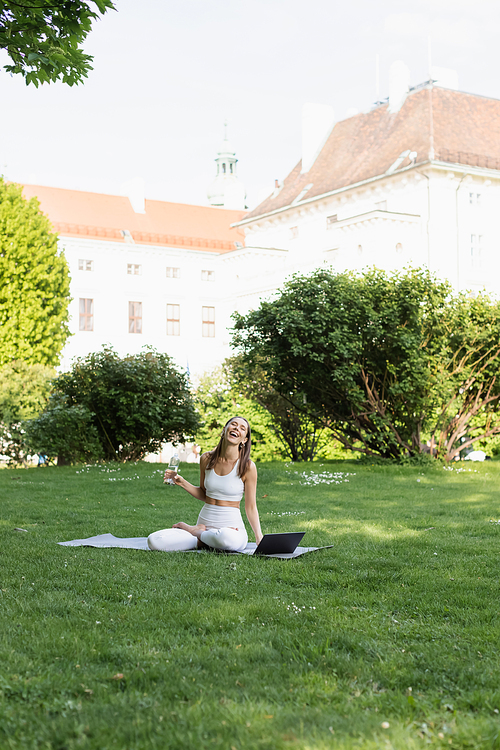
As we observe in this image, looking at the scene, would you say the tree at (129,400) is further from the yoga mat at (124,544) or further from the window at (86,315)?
the window at (86,315)

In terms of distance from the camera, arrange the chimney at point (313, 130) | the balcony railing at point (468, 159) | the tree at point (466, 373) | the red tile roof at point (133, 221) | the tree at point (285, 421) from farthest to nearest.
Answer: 1. the red tile roof at point (133, 221)
2. the chimney at point (313, 130)
3. the balcony railing at point (468, 159)
4. the tree at point (285, 421)
5. the tree at point (466, 373)

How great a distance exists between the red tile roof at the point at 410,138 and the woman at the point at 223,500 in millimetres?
32698

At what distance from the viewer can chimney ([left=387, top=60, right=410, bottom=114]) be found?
42.7 m

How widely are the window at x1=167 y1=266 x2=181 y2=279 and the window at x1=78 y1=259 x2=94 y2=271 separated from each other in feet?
18.0

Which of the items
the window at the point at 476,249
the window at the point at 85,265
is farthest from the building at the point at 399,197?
the window at the point at 85,265

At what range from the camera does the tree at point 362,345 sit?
1645cm

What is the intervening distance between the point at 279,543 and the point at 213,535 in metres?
0.62

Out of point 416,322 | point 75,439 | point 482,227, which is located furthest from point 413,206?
point 75,439

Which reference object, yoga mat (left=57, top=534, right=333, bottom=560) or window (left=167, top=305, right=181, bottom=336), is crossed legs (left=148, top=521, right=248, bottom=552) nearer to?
yoga mat (left=57, top=534, right=333, bottom=560)

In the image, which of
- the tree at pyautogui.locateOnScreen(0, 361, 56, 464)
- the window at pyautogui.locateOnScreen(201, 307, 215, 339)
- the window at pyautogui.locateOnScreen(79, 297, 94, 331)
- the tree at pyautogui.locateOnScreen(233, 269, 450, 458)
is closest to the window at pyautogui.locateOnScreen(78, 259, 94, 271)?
the window at pyautogui.locateOnScreen(79, 297, 94, 331)

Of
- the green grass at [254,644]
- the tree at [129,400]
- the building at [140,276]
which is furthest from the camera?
the building at [140,276]

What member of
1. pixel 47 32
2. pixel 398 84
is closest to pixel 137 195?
pixel 398 84

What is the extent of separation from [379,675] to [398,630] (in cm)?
77

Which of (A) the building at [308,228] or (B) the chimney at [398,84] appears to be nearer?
(A) the building at [308,228]
